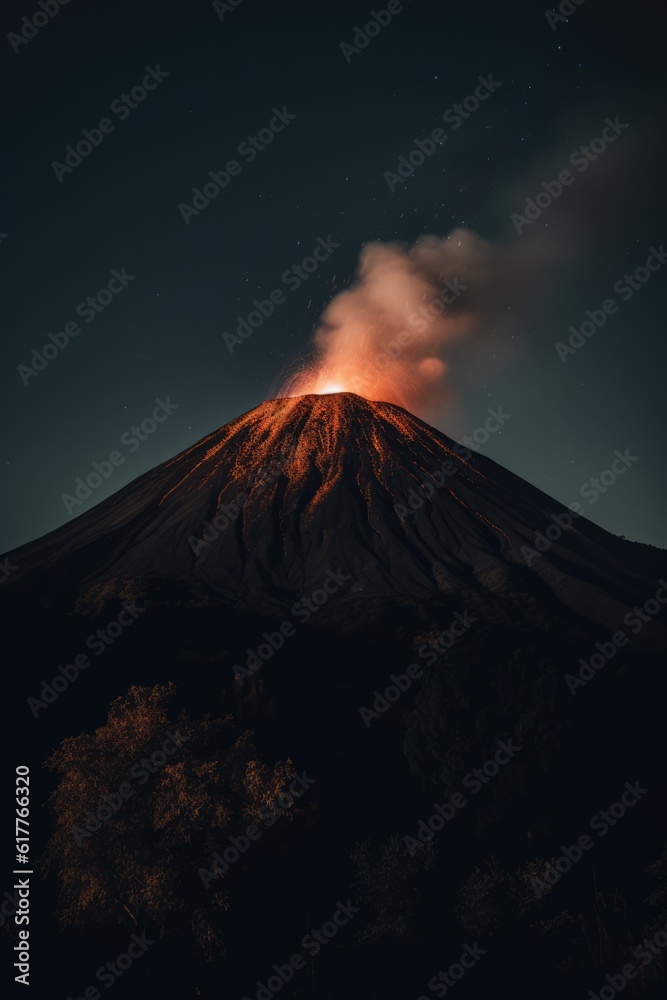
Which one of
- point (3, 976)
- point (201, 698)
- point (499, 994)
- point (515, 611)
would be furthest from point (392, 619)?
point (3, 976)

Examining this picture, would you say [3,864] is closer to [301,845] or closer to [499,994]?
[301,845]

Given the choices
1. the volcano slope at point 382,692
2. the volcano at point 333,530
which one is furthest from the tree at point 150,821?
the volcano at point 333,530

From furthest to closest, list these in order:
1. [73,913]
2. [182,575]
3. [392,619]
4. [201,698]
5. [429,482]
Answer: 1. [429,482]
2. [182,575]
3. [392,619]
4. [201,698]
5. [73,913]

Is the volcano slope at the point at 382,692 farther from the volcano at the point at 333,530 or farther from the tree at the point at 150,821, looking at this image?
the volcano at the point at 333,530

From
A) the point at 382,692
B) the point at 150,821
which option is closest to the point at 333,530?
the point at 382,692

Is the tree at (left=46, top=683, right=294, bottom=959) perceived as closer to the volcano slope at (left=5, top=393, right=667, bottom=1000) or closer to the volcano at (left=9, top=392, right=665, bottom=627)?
the volcano slope at (left=5, top=393, right=667, bottom=1000)

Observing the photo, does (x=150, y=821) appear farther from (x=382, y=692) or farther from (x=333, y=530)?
(x=333, y=530)

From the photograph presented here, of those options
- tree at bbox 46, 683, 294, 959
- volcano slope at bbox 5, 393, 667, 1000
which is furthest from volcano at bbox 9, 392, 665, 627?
tree at bbox 46, 683, 294, 959
